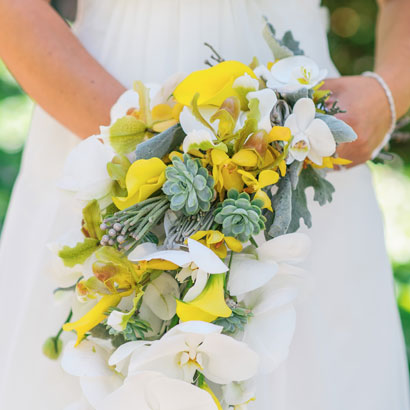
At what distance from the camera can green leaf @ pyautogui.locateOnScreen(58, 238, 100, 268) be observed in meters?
0.77

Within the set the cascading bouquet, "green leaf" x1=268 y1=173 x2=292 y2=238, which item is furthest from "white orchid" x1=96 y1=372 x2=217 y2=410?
"green leaf" x1=268 y1=173 x2=292 y2=238

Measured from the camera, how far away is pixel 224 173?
0.72 meters

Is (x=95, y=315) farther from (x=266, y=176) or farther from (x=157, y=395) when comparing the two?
(x=266, y=176)

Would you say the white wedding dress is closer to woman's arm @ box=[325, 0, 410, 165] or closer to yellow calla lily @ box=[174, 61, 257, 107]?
woman's arm @ box=[325, 0, 410, 165]

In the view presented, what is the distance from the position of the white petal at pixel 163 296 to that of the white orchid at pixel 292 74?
0.29 m

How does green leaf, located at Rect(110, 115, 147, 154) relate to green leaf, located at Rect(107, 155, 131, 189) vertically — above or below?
above

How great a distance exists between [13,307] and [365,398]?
0.62 meters

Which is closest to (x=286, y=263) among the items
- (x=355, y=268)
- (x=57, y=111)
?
(x=355, y=268)

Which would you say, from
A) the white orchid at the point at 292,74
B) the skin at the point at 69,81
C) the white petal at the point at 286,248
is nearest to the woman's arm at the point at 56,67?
the skin at the point at 69,81

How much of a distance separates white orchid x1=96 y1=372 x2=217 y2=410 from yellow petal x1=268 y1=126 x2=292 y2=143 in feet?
1.00

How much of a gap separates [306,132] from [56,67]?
1.39ft

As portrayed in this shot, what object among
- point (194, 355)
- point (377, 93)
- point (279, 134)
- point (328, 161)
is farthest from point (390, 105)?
point (194, 355)

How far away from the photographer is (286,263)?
30.0 inches

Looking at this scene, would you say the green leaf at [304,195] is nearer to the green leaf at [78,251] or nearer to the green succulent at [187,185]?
the green succulent at [187,185]
